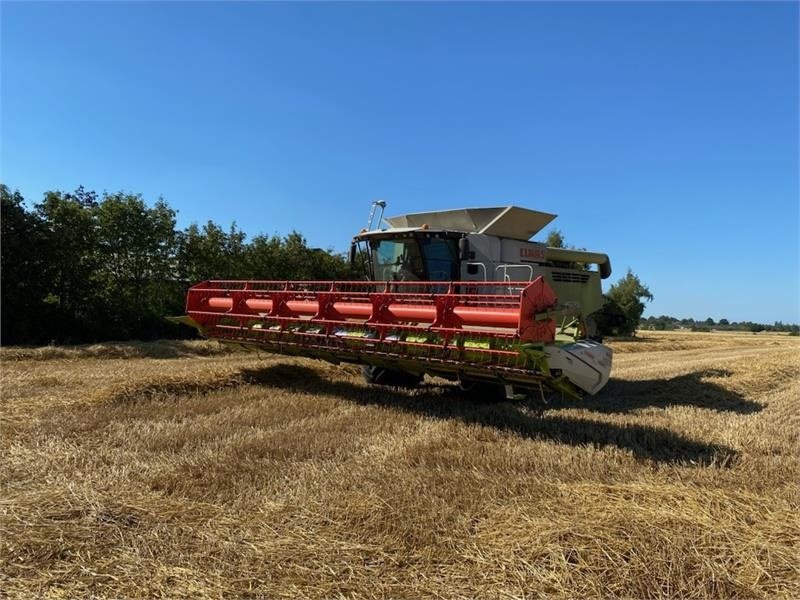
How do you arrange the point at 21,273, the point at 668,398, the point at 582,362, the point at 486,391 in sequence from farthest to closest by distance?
1. the point at 21,273
2. the point at 668,398
3. the point at 486,391
4. the point at 582,362

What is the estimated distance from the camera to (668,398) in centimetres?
658

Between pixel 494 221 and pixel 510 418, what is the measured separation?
2.82 m

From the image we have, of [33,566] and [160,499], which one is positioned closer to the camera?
[33,566]

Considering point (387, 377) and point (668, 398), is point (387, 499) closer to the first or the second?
point (387, 377)

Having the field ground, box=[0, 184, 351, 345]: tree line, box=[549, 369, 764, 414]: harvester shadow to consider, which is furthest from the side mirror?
box=[0, 184, 351, 345]: tree line

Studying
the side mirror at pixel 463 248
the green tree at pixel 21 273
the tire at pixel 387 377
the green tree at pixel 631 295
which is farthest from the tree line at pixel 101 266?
the green tree at pixel 631 295

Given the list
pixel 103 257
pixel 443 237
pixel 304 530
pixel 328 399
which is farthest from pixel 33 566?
pixel 103 257

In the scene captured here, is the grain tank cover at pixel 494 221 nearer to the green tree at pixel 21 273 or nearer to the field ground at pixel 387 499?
the field ground at pixel 387 499

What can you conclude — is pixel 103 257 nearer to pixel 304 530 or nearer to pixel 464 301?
pixel 464 301

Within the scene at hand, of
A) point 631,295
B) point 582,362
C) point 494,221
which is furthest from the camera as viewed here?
point 631,295

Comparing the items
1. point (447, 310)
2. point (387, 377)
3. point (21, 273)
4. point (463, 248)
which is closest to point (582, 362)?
point (447, 310)

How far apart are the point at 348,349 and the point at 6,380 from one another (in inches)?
170

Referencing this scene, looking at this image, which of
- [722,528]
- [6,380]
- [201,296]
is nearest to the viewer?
[722,528]

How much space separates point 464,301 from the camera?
5086 millimetres
